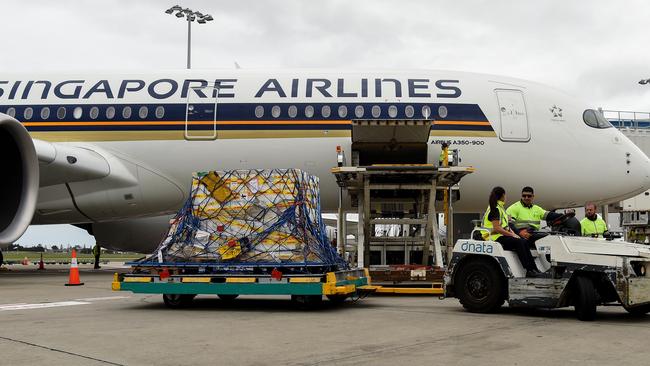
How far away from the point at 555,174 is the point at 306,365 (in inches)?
380

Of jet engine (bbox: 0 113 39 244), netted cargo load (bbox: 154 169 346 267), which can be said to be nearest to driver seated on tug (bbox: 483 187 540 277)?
netted cargo load (bbox: 154 169 346 267)

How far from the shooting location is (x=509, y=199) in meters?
13.4

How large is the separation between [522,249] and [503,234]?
260 mm

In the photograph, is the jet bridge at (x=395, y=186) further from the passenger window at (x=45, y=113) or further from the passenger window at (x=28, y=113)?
the passenger window at (x=28, y=113)

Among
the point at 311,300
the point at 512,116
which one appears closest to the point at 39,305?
the point at 311,300

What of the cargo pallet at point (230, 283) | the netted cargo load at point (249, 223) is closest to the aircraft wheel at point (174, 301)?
the cargo pallet at point (230, 283)

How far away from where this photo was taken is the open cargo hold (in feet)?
26.6

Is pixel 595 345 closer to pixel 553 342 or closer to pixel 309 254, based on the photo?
pixel 553 342

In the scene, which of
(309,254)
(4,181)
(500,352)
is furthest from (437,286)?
(4,181)

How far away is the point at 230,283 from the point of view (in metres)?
8.14

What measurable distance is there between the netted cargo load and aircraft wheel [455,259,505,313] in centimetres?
164

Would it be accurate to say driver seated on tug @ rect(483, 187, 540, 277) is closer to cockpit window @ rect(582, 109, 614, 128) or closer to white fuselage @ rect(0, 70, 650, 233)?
white fuselage @ rect(0, 70, 650, 233)

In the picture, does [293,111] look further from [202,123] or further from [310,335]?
[310,335]

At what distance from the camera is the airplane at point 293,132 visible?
511 inches
